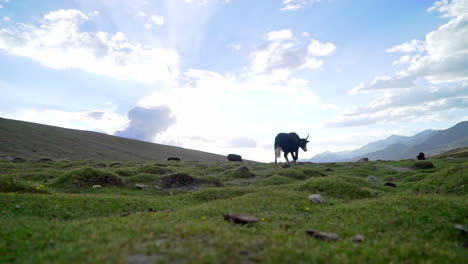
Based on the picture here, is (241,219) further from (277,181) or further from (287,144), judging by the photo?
(287,144)

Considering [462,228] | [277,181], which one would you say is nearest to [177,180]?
[277,181]

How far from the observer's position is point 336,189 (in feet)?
47.3

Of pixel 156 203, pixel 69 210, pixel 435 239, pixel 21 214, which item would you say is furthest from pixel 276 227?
pixel 21 214

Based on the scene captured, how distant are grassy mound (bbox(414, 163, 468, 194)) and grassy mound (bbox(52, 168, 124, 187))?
16700mm

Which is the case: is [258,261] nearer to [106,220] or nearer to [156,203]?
[106,220]

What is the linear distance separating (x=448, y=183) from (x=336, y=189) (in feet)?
17.1

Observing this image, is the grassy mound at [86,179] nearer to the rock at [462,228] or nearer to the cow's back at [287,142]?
the rock at [462,228]

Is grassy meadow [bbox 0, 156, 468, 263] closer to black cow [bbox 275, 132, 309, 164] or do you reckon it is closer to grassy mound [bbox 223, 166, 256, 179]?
grassy mound [bbox 223, 166, 256, 179]

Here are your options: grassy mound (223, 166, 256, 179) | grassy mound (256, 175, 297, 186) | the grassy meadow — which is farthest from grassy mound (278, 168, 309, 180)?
the grassy meadow

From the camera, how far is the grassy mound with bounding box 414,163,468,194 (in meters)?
13.3

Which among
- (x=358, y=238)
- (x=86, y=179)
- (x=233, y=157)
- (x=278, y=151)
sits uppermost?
(x=278, y=151)

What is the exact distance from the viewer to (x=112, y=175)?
711 inches

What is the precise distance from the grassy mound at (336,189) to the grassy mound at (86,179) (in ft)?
35.7

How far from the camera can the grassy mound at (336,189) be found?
1381 centimetres
